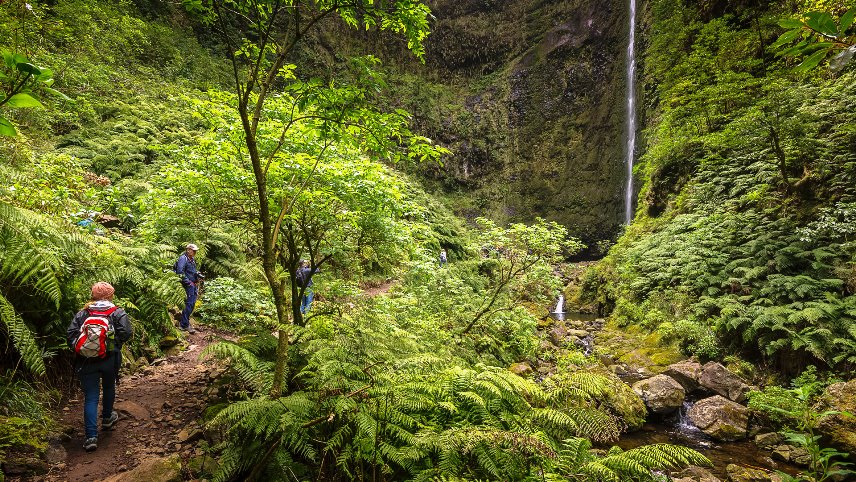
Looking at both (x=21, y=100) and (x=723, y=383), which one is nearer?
(x=21, y=100)

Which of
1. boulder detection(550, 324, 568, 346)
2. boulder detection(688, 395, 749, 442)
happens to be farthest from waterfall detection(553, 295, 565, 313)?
boulder detection(688, 395, 749, 442)

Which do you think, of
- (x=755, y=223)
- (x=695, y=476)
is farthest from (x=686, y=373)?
(x=755, y=223)

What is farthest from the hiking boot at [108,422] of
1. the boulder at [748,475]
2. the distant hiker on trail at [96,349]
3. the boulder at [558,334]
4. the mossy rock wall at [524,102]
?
the mossy rock wall at [524,102]

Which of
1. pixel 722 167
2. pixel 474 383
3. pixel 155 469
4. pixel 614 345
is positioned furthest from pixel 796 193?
pixel 155 469

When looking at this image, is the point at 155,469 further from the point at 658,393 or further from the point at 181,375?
the point at 658,393

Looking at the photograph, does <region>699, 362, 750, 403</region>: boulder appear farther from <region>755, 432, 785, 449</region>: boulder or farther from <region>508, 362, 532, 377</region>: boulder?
<region>508, 362, 532, 377</region>: boulder

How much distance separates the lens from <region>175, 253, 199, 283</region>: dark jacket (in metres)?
7.00

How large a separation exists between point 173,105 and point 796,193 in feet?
68.6

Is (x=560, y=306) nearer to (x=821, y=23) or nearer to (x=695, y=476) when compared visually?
(x=695, y=476)

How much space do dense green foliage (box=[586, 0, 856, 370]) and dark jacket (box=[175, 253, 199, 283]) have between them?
11.2 metres

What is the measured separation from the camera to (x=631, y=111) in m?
27.2

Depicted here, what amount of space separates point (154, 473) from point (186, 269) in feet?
15.8

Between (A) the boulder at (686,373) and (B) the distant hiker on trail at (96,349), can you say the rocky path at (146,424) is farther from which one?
(A) the boulder at (686,373)

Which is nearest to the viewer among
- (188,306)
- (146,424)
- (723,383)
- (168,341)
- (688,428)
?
(146,424)
